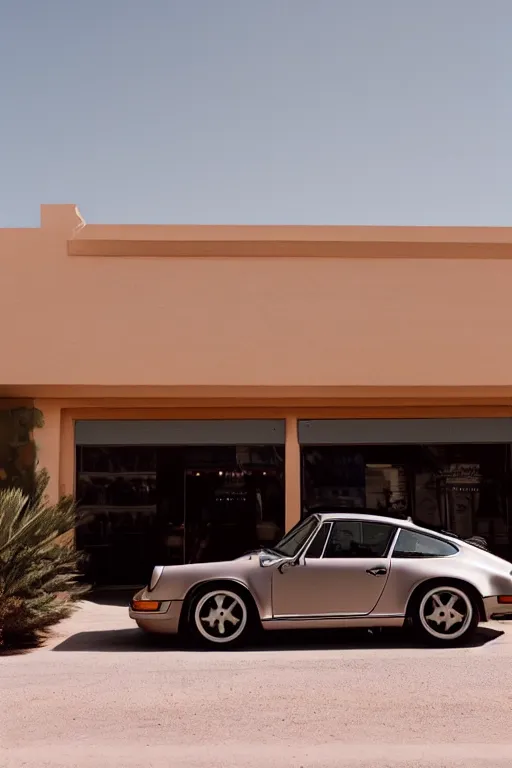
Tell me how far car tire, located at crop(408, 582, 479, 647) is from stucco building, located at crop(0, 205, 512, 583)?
4348 mm

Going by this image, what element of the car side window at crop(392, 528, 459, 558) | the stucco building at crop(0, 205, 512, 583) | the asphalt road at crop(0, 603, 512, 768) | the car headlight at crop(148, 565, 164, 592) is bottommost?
the asphalt road at crop(0, 603, 512, 768)

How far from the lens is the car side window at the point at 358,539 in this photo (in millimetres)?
9117

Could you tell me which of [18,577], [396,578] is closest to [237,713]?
[396,578]

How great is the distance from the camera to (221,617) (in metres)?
8.80

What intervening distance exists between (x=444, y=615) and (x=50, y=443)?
6.72 meters

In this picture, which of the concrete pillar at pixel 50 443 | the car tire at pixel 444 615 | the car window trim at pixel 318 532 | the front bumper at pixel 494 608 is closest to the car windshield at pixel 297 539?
the car window trim at pixel 318 532

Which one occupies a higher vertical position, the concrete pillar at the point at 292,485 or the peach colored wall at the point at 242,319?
the peach colored wall at the point at 242,319

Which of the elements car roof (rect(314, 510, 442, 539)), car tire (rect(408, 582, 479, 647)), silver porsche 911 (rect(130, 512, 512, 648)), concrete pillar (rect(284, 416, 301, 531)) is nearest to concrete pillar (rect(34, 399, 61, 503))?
concrete pillar (rect(284, 416, 301, 531))

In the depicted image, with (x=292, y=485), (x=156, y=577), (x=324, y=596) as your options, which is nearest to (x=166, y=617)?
(x=156, y=577)

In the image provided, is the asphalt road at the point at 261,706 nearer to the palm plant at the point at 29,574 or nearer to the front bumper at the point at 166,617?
the front bumper at the point at 166,617

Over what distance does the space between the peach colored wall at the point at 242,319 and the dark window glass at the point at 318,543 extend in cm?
378

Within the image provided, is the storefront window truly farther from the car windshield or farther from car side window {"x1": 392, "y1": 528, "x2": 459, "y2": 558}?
car side window {"x1": 392, "y1": 528, "x2": 459, "y2": 558}

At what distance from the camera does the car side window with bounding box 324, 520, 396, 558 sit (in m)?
9.12

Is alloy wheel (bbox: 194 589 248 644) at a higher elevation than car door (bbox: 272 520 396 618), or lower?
lower
